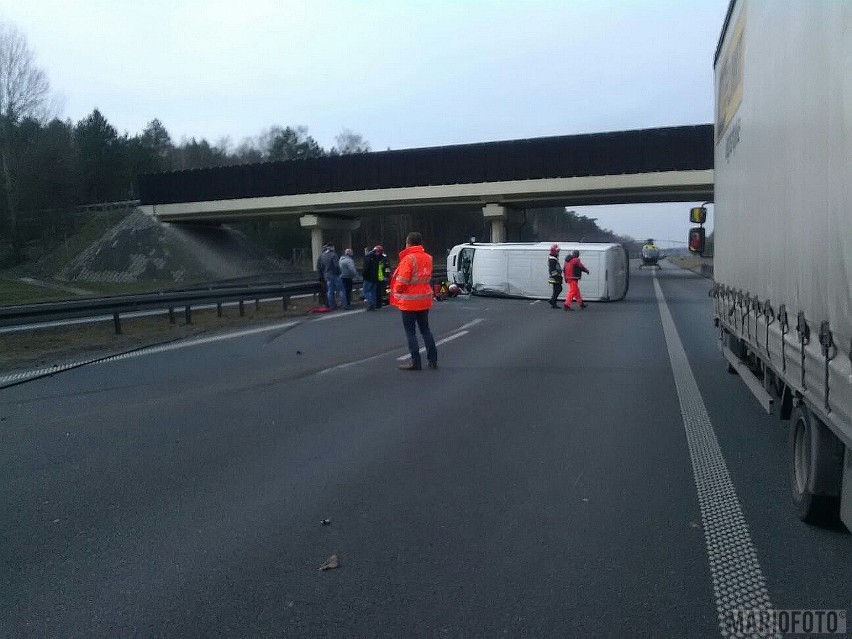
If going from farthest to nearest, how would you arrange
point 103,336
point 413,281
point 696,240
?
1. point 103,336
2. point 696,240
3. point 413,281

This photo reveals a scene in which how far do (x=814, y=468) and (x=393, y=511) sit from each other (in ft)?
7.95

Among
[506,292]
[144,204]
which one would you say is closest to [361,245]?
[144,204]

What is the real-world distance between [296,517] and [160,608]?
127 cm

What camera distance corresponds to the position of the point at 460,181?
141 ft

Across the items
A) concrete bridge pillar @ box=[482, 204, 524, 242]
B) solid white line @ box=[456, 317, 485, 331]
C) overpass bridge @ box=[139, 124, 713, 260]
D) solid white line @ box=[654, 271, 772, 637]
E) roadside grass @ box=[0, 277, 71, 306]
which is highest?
overpass bridge @ box=[139, 124, 713, 260]

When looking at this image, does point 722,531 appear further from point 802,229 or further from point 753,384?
point 753,384

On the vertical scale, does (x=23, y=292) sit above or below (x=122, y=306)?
below

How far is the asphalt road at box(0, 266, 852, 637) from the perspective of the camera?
3.64 metres

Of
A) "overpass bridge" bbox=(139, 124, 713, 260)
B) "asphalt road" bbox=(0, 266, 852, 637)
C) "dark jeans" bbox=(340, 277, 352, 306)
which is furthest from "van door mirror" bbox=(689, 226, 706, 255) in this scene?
"overpass bridge" bbox=(139, 124, 713, 260)

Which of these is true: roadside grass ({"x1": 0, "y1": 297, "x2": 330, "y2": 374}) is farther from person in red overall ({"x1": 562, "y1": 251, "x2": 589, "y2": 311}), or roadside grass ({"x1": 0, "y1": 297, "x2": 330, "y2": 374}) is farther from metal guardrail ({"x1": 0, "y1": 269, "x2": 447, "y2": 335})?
person in red overall ({"x1": 562, "y1": 251, "x2": 589, "y2": 311})

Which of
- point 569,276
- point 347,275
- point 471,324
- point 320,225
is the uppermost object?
point 320,225

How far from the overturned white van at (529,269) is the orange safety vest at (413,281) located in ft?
49.4

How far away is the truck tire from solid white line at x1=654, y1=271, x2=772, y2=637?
371 mm

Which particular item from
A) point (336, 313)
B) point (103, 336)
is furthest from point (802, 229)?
A: point (336, 313)
